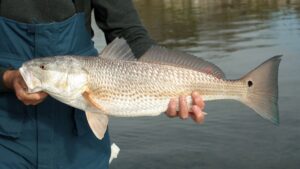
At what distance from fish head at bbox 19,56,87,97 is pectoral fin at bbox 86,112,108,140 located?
0.22 metres

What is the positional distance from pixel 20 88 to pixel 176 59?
0.98 m

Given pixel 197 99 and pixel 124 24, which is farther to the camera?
pixel 124 24

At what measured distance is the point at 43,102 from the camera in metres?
3.95

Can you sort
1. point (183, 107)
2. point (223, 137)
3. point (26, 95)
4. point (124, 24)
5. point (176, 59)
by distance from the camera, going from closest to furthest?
point (26, 95)
point (183, 107)
point (176, 59)
point (124, 24)
point (223, 137)

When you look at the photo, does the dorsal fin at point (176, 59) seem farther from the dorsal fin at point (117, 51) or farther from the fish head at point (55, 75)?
the fish head at point (55, 75)

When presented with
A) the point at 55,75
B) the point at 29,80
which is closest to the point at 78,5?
the point at 55,75

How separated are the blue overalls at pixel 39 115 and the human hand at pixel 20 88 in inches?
6.6

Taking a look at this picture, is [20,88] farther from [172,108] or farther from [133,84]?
[172,108]

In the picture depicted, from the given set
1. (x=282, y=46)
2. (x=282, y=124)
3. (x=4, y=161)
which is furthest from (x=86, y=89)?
(x=282, y=46)

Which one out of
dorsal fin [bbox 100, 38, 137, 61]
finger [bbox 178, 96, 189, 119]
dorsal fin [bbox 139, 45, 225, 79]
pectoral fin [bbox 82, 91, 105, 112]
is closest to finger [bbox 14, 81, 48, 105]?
pectoral fin [bbox 82, 91, 105, 112]

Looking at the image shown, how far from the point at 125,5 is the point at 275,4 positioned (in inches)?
1240

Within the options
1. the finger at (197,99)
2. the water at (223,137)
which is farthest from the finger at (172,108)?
the water at (223,137)

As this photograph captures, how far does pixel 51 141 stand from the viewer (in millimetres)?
3941

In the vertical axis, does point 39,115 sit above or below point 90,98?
below
